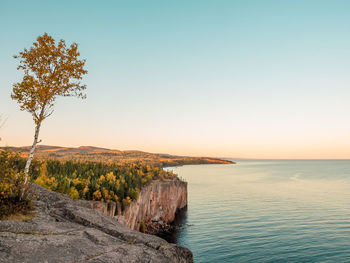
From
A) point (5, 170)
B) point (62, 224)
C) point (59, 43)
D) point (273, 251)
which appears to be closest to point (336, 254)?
point (273, 251)

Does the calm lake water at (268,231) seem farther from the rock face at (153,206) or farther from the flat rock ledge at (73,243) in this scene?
the flat rock ledge at (73,243)

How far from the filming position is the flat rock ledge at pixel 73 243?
7.60m

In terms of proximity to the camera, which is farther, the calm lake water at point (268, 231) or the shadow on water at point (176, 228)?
the shadow on water at point (176, 228)

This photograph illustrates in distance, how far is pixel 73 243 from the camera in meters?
8.71

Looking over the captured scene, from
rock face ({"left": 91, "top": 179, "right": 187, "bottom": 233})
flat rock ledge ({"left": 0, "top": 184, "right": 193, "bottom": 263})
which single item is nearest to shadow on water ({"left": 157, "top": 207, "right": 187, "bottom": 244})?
rock face ({"left": 91, "top": 179, "right": 187, "bottom": 233})

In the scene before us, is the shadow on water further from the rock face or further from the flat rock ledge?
the flat rock ledge

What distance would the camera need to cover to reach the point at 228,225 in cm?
3516

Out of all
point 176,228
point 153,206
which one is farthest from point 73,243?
point 176,228

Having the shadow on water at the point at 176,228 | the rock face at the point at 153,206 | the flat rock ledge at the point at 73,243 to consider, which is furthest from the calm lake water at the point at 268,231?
the flat rock ledge at the point at 73,243

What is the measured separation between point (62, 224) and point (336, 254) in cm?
2507

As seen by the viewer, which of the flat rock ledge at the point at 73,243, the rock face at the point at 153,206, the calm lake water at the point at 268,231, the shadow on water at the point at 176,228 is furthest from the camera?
the shadow on water at the point at 176,228

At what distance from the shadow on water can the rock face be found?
103 cm

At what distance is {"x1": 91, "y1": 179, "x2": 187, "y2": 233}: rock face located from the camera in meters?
24.5

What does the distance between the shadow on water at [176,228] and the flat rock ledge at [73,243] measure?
70.3ft
